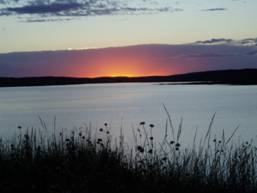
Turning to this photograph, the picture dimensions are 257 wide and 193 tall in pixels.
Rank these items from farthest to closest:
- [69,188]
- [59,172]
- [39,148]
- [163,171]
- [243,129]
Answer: [243,129] → [39,148] → [163,171] → [59,172] → [69,188]

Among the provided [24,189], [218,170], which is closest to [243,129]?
[218,170]

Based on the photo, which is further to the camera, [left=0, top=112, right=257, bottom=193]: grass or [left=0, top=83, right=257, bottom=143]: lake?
[left=0, top=83, right=257, bottom=143]: lake

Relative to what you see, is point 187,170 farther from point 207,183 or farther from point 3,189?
point 3,189

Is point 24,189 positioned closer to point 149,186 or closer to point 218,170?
point 149,186

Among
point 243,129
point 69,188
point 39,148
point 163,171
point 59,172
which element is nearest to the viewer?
point 69,188

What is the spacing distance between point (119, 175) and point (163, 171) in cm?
69

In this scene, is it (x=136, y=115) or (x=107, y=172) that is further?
(x=136, y=115)

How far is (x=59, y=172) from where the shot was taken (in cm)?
743

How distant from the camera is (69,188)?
668 centimetres

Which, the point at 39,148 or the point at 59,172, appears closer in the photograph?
the point at 59,172

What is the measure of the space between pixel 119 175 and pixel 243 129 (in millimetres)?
21552

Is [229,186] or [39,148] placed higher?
[39,148]

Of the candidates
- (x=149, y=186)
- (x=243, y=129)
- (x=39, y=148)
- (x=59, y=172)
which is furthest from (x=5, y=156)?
(x=243, y=129)

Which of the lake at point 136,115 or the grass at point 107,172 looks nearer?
the grass at point 107,172
